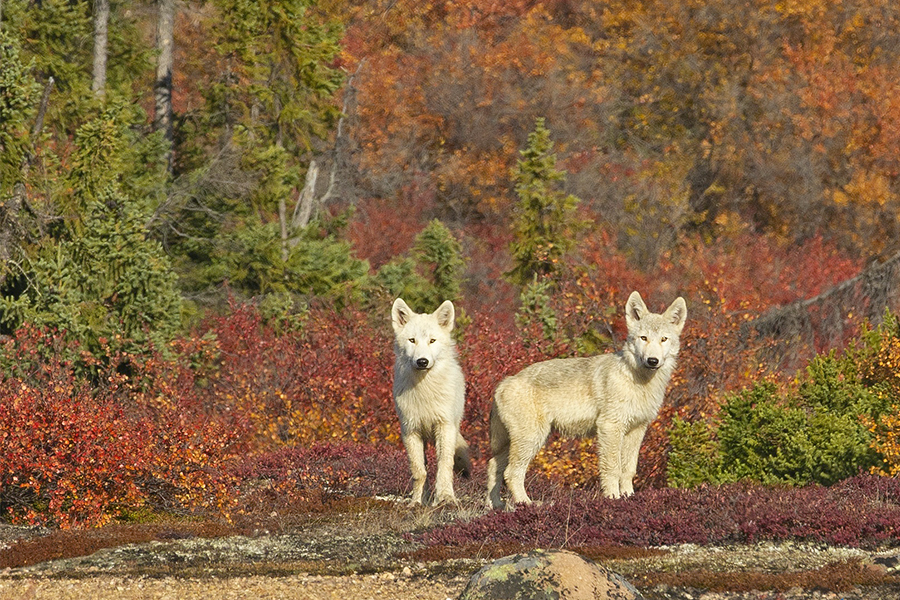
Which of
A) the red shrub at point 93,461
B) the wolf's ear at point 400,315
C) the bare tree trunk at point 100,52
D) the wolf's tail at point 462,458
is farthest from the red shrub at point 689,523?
the bare tree trunk at point 100,52

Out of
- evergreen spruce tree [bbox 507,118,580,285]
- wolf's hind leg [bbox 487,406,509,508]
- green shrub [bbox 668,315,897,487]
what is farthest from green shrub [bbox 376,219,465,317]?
wolf's hind leg [bbox 487,406,509,508]

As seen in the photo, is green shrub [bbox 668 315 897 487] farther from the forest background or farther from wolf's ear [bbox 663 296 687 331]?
wolf's ear [bbox 663 296 687 331]

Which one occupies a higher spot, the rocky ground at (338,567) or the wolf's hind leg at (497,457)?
the wolf's hind leg at (497,457)

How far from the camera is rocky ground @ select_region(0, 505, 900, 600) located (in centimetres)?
859

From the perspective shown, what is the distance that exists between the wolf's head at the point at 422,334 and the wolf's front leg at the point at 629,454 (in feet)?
6.37

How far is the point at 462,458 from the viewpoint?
13016mm

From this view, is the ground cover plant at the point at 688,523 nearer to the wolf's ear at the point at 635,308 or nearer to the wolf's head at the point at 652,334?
the wolf's head at the point at 652,334

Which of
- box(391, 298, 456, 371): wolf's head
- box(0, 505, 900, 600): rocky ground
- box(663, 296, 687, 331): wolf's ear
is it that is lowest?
box(0, 505, 900, 600): rocky ground

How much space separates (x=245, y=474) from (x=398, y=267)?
11772 mm

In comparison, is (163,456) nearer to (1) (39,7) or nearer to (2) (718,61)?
(1) (39,7)

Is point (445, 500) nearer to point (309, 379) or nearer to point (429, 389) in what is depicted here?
point (429, 389)

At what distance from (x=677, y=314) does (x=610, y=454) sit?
1.48 metres

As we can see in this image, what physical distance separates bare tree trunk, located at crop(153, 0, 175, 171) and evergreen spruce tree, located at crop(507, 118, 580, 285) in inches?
294

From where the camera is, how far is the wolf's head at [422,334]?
11859 mm
